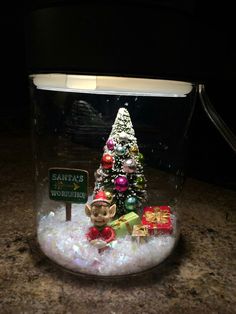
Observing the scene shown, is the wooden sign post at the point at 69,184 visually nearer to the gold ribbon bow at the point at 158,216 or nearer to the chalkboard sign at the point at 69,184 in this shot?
the chalkboard sign at the point at 69,184

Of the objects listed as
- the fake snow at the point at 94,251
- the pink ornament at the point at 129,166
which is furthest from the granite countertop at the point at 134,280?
the pink ornament at the point at 129,166

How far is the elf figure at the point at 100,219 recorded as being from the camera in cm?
79

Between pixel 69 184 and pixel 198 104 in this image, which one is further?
pixel 198 104

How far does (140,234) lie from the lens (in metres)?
0.82

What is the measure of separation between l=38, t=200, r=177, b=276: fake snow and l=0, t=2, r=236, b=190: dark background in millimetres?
351

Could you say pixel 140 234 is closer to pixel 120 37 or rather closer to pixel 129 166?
pixel 129 166

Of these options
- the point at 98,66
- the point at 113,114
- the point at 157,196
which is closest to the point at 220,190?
the point at 157,196

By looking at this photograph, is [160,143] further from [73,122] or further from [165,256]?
[165,256]

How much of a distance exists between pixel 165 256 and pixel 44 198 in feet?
1.41

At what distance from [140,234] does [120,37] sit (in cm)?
47

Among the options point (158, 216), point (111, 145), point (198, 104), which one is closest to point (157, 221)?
point (158, 216)

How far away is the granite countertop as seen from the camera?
2.25 ft

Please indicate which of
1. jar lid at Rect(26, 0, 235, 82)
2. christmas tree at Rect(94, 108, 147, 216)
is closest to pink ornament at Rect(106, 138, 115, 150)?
christmas tree at Rect(94, 108, 147, 216)

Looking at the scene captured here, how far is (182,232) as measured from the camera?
1.04 m
